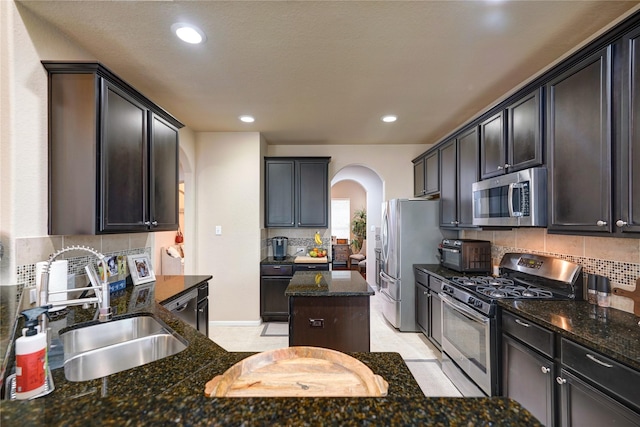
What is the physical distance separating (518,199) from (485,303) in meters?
0.80

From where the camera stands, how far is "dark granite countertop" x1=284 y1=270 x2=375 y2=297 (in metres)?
2.13

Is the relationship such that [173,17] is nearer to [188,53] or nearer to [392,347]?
[188,53]

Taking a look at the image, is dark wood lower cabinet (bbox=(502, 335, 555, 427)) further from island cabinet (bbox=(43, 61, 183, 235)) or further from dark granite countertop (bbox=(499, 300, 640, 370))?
island cabinet (bbox=(43, 61, 183, 235))

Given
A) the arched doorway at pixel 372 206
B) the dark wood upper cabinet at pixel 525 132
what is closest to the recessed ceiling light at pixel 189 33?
the dark wood upper cabinet at pixel 525 132

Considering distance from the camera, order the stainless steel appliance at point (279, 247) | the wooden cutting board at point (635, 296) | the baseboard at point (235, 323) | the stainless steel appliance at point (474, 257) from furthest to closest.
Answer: the stainless steel appliance at point (279, 247)
the baseboard at point (235, 323)
the stainless steel appliance at point (474, 257)
the wooden cutting board at point (635, 296)

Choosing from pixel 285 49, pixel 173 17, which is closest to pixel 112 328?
pixel 173 17

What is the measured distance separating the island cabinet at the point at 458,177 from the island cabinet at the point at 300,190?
1.65m

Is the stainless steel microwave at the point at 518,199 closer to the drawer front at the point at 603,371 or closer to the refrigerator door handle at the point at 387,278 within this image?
the drawer front at the point at 603,371

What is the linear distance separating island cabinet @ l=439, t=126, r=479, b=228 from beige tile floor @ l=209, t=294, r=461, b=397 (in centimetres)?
145

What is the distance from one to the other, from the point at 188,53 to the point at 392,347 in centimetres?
345

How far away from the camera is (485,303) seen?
2.06m

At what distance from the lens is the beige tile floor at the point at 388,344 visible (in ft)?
8.50

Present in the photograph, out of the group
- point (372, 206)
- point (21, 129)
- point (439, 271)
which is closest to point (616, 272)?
point (439, 271)

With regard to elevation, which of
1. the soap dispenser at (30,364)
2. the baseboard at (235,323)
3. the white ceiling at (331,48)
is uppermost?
the white ceiling at (331,48)
